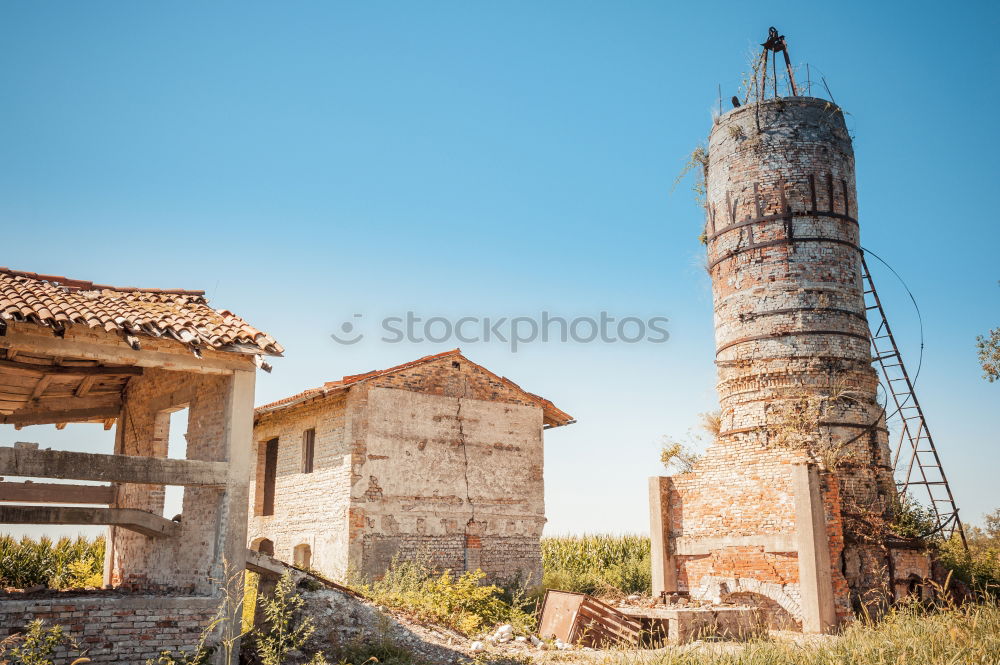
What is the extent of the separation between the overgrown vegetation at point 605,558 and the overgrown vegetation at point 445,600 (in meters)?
5.71

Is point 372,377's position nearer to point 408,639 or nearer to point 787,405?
point 408,639

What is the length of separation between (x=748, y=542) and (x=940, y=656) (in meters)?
7.14

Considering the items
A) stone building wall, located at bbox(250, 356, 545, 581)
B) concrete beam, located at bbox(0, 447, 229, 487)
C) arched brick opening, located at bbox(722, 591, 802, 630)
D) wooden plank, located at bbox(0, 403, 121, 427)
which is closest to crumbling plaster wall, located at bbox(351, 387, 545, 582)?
stone building wall, located at bbox(250, 356, 545, 581)

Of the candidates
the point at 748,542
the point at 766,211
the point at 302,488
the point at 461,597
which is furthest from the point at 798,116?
the point at 302,488

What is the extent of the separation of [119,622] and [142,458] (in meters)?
1.74

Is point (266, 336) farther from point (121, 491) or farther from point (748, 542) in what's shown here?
point (748, 542)

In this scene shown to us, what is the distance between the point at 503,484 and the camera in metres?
18.4

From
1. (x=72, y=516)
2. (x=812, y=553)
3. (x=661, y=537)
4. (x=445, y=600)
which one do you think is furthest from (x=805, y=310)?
(x=72, y=516)

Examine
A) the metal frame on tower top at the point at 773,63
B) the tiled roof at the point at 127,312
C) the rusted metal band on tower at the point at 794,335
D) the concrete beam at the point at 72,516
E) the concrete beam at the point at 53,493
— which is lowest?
the concrete beam at the point at 72,516

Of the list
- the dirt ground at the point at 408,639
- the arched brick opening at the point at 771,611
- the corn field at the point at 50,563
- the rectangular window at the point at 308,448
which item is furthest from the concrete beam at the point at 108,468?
the arched brick opening at the point at 771,611

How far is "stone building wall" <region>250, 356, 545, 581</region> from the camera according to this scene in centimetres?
1661

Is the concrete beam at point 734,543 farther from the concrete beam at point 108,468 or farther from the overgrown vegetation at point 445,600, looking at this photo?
the concrete beam at point 108,468

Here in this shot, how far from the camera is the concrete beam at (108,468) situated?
8250 millimetres

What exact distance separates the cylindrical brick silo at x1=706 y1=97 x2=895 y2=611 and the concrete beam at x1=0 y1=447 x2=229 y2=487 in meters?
10.6
